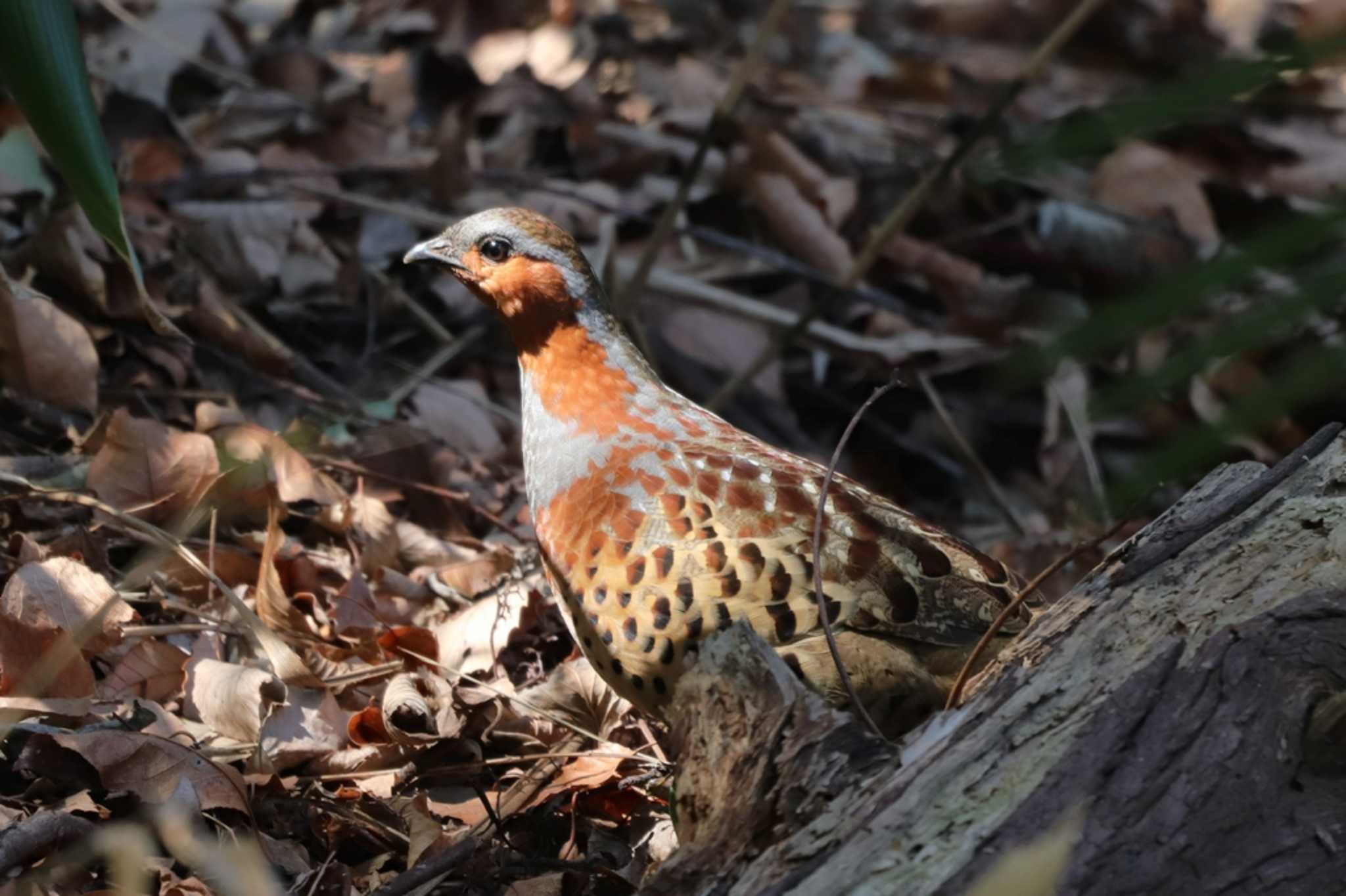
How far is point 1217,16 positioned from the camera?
8.48 m

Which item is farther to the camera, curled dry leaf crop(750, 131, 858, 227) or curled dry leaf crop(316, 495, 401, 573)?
curled dry leaf crop(750, 131, 858, 227)

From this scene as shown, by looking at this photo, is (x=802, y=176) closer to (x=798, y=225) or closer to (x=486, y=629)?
(x=798, y=225)

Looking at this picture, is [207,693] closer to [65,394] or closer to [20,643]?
[20,643]

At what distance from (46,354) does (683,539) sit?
204cm

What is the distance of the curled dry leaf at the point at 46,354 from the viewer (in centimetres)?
389

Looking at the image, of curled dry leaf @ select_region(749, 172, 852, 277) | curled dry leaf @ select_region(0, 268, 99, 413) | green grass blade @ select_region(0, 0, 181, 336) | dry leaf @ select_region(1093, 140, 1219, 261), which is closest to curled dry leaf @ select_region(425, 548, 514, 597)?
curled dry leaf @ select_region(0, 268, 99, 413)

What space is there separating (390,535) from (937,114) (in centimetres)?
416

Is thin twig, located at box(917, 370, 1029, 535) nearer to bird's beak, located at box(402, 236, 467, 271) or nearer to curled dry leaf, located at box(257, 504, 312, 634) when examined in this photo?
bird's beak, located at box(402, 236, 467, 271)

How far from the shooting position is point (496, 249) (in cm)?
360

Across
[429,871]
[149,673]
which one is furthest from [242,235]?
[429,871]

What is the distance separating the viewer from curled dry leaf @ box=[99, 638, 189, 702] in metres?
3.24

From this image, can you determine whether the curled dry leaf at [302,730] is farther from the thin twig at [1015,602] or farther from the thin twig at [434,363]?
the thin twig at [434,363]

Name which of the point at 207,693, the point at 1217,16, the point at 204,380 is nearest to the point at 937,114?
the point at 1217,16

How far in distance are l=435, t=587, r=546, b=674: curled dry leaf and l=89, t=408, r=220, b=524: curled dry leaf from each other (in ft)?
2.41
